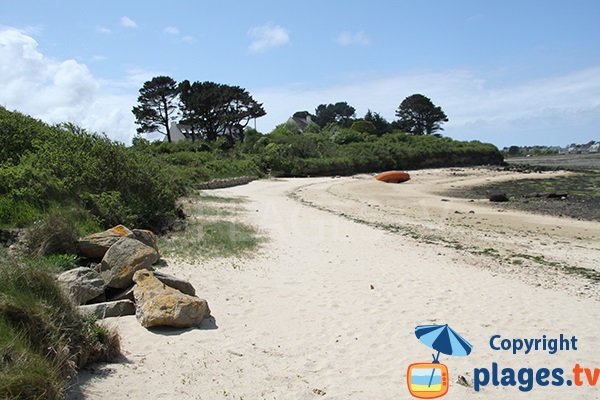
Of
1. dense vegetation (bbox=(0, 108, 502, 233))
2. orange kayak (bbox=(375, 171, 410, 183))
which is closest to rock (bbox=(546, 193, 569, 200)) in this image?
orange kayak (bbox=(375, 171, 410, 183))

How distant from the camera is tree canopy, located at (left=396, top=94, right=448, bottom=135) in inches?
3268

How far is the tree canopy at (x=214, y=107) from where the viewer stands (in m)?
52.8

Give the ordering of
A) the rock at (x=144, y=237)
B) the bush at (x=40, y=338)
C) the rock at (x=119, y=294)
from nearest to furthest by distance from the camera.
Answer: the bush at (x=40, y=338), the rock at (x=119, y=294), the rock at (x=144, y=237)

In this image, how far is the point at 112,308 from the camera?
20.2ft

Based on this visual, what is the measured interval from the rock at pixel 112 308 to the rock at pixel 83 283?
218mm

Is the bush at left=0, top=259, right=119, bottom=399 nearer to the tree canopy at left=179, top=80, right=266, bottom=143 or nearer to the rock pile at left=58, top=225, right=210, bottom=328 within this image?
the rock pile at left=58, top=225, right=210, bottom=328

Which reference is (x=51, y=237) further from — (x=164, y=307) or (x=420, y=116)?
(x=420, y=116)

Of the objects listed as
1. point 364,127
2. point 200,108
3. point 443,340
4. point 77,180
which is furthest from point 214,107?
point 443,340

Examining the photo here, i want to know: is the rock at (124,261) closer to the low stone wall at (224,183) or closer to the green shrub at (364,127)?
the low stone wall at (224,183)

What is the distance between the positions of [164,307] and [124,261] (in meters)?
1.55

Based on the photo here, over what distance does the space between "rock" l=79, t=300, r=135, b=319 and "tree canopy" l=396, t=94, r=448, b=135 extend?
8015cm

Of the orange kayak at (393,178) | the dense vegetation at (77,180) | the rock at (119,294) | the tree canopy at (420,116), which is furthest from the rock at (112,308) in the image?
the tree canopy at (420,116)

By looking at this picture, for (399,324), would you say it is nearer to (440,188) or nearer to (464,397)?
(464,397)

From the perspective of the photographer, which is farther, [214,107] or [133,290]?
[214,107]
